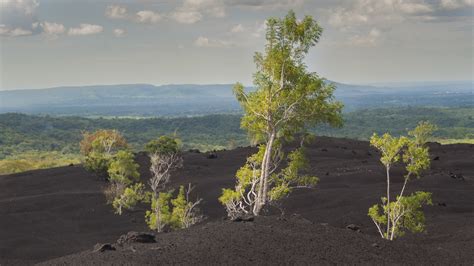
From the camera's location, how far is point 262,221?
24.7m

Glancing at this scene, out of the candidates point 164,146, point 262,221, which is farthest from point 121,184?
point 262,221

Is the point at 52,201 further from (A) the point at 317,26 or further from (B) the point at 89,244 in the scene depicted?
(A) the point at 317,26

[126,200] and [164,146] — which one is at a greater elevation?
[164,146]

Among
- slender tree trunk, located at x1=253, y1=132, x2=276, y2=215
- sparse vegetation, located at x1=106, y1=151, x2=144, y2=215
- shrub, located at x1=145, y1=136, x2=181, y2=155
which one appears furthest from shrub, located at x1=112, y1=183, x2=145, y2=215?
slender tree trunk, located at x1=253, y1=132, x2=276, y2=215

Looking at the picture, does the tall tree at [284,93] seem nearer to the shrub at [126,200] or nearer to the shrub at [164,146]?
the shrub at [126,200]

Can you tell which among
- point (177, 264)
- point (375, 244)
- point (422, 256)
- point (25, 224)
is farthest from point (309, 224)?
point (25, 224)

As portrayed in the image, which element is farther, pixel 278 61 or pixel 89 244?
pixel 89 244

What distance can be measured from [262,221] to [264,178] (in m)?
3.68

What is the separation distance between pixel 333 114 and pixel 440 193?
1099 inches

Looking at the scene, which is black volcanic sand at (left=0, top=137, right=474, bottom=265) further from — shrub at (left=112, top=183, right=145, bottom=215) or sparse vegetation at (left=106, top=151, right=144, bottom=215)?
sparse vegetation at (left=106, top=151, right=144, bottom=215)

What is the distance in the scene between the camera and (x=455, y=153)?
85.2 meters

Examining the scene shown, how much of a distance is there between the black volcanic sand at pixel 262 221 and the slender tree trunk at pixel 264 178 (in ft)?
3.37

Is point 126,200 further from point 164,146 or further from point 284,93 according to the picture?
point 284,93

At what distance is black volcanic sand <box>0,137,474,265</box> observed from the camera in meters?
20.8
